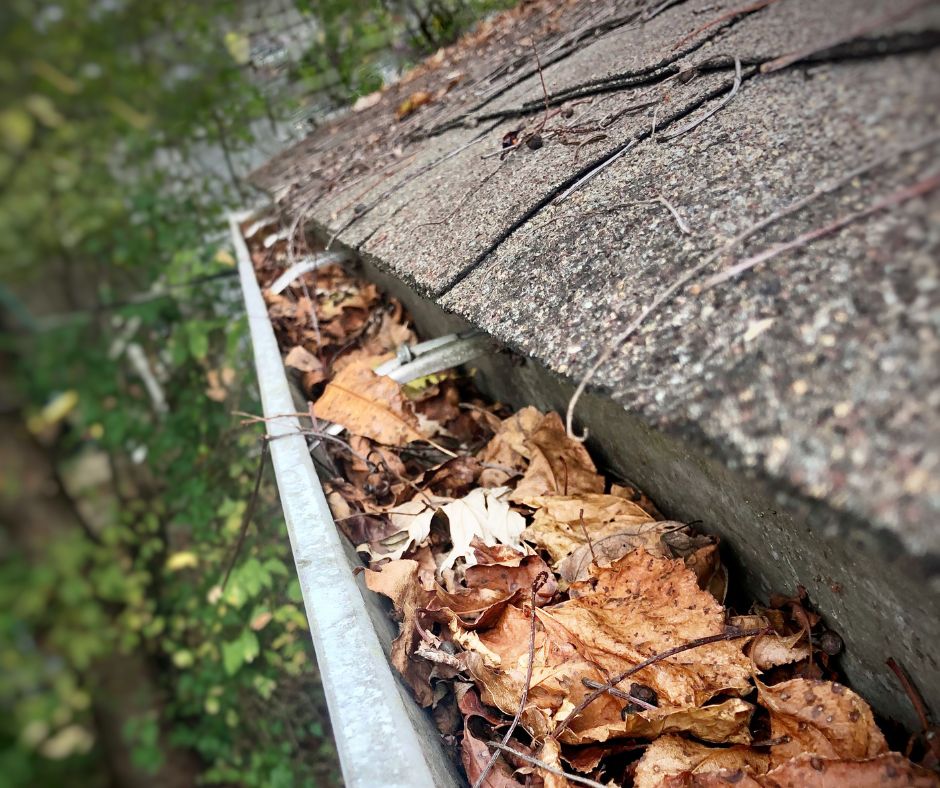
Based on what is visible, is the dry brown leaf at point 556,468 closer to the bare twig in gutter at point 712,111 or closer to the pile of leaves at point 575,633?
the pile of leaves at point 575,633

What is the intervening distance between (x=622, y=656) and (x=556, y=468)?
1.46 ft

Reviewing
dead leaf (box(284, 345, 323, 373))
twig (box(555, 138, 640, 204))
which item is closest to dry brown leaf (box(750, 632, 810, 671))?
twig (box(555, 138, 640, 204))

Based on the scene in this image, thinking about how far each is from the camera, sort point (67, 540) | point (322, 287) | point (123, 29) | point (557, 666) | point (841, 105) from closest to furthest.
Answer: point (841, 105) → point (557, 666) → point (322, 287) → point (123, 29) → point (67, 540)

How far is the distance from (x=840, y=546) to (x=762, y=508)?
128mm

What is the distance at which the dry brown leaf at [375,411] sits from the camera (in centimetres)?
146

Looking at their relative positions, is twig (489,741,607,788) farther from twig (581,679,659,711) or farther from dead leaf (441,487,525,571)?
dead leaf (441,487,525,571)

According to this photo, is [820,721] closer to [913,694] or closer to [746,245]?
[913,694]

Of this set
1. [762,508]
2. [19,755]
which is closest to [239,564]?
[762,508]

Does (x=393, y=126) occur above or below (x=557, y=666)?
above

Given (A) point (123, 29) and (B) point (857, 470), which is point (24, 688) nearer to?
(A) point (123, 29)

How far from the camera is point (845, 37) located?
1.77 ft

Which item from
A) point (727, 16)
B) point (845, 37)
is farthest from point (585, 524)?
point (727, 16)

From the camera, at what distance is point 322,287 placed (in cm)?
247

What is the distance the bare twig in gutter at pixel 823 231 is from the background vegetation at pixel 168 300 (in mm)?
3798
